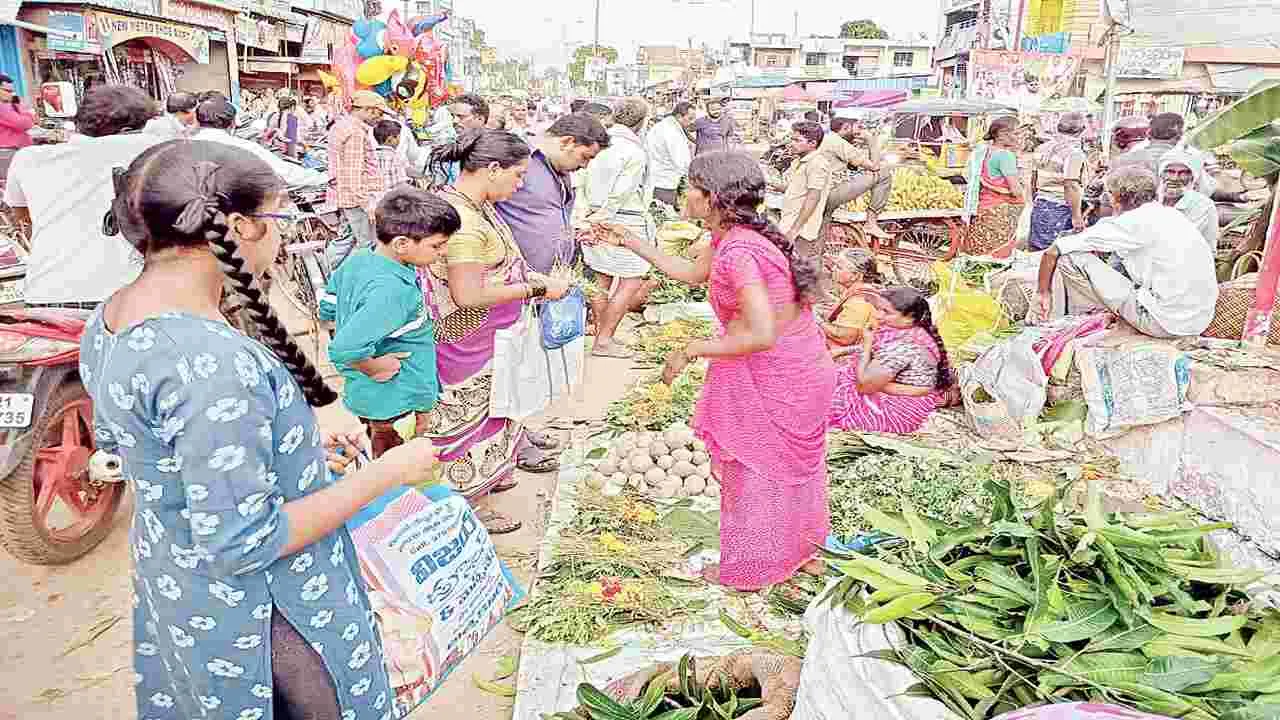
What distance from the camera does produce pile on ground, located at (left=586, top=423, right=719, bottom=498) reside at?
15.5 ft

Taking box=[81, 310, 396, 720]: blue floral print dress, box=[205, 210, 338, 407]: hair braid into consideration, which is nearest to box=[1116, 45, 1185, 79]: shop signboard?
box=[205, 210, 338, 407]: hair braid

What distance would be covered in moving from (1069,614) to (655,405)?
376cm

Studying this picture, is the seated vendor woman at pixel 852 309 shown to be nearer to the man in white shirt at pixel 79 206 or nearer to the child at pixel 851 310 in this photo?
the child at pixel 851 310

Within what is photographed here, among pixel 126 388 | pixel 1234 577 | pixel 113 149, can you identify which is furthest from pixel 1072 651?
pixel 113 149

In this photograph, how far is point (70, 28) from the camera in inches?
526

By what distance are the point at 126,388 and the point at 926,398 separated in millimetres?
4532

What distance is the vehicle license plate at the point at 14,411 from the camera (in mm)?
3582

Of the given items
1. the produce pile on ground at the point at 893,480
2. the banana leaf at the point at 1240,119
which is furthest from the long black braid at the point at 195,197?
the banana leaf at the point at 1240,119

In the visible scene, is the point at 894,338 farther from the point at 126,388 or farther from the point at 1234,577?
the point at 126,388

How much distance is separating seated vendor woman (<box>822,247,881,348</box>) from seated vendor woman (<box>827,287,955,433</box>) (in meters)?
0.35

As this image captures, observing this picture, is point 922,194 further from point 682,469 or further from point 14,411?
point 14,411

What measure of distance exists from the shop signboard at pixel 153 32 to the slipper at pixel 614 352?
10967 mm

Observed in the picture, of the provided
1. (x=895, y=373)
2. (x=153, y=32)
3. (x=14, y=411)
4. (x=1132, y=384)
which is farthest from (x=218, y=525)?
(x=153, y=32)

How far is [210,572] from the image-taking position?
1.69 meters
